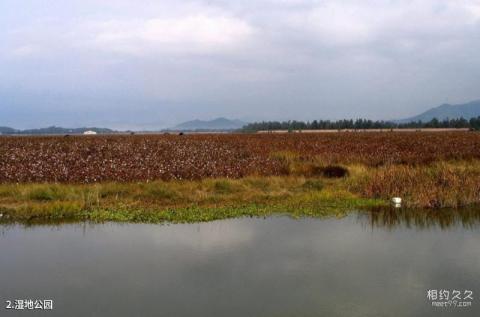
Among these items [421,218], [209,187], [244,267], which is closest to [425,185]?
[421,218]

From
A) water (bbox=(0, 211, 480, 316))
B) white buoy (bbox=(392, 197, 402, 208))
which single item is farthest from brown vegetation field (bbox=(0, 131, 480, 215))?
water (bbox=(0, 211, 480, 316))

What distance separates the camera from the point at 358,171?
19.1 meters

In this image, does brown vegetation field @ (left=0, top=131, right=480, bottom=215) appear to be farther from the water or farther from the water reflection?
the water

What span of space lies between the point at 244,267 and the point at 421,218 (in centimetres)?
681

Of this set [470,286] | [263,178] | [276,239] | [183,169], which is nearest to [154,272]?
[276,239]

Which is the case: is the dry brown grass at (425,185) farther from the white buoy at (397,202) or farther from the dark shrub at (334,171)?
the dark shrub at (334,171)

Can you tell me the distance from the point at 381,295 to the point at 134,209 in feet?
29.0

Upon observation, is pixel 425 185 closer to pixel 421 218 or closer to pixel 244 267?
pixel 421 218

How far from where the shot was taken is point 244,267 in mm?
8641

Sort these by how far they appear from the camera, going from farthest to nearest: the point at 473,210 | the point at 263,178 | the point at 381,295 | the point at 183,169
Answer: the point at 183,169 → the point at 263,178 → the point at 473,210 → the point at 381,295

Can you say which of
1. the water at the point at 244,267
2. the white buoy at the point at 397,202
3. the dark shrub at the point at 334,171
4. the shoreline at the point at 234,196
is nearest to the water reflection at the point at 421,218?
the water at the point at 244,267

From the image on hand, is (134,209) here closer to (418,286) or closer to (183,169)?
(183,169)

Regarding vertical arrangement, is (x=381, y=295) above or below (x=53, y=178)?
below

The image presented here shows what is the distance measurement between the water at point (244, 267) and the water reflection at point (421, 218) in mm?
81
